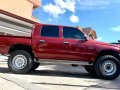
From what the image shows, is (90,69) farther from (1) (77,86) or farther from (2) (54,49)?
(1) (77,86)

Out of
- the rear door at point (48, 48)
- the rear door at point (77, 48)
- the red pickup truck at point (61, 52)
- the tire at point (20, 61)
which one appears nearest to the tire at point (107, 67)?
the red pickup truck at point (61, 52)

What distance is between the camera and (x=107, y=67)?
12.1 metres

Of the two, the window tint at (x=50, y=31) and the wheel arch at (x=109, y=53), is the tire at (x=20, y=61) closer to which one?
the window tint at (x=50, y=31)

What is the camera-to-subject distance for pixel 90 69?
13.5 meters

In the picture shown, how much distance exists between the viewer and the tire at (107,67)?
39.2ft

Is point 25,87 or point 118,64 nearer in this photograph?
point 25,87

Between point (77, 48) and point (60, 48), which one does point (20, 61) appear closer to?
point (60, 48)

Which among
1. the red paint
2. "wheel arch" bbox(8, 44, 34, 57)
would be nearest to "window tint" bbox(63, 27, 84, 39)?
the red paint

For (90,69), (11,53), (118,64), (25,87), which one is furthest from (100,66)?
(25,87)

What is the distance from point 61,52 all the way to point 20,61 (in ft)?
4.92

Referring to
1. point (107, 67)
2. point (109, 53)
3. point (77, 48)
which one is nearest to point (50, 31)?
point (77, 48)

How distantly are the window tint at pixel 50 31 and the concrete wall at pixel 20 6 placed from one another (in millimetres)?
19034

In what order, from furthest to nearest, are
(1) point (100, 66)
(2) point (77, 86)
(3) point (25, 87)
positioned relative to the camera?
(1) point (100, 66)
(2) point (77, 86)
(3) point (25, 87)

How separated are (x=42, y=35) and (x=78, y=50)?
143 cm
